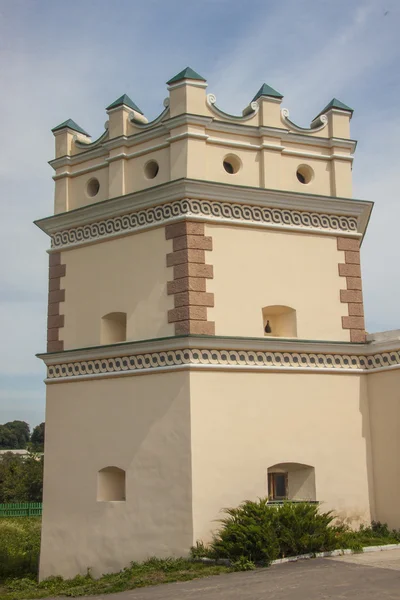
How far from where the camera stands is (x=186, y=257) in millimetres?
12719

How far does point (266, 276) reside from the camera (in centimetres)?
1333

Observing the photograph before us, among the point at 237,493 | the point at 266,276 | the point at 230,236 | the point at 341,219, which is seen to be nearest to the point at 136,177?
the point at 230,236

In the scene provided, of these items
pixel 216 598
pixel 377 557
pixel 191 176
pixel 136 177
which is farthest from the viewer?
pixel 136 177

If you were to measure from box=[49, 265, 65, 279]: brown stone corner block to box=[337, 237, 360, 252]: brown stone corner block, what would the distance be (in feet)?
17.9

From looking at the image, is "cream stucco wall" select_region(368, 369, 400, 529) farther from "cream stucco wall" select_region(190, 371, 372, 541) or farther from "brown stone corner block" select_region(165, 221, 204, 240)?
"brown stone corner block" select_region(165, 221, 204, 240)

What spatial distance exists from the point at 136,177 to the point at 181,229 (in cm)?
172

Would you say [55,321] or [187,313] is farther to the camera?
[55,321]

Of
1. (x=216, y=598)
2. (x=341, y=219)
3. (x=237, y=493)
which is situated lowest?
(x=216, y=598)

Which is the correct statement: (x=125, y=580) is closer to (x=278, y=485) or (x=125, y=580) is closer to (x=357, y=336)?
(x=278, y=485)

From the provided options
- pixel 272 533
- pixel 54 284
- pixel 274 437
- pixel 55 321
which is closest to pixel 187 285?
pixel 274 437

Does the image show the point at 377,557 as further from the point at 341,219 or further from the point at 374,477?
the point at 341,219

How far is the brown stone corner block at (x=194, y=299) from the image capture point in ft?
41.2

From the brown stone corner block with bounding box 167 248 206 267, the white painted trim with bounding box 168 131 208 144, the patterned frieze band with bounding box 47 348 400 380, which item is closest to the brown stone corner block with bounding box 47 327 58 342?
the patterned frieze band with bounding box 47 348 400 380

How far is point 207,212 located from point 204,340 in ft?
7.71
